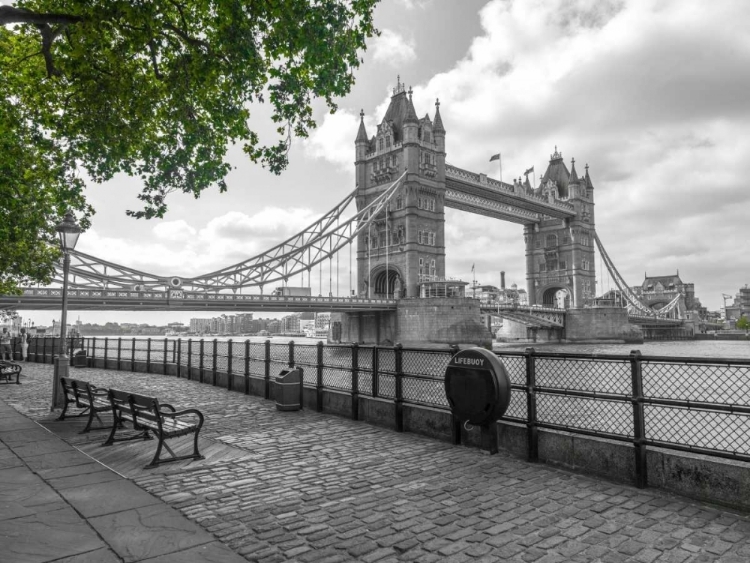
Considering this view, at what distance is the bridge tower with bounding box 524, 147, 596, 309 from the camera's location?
299 feet

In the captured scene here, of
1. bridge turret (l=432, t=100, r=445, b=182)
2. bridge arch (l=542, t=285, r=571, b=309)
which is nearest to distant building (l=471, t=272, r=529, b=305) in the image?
bridge arch (l=542, t=285, r=571, b=309)

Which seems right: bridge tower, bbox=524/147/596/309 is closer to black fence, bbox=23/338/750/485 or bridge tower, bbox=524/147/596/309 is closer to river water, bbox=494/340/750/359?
river water, bbox=494/340/750/359

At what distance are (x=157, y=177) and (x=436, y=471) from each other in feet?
23.4

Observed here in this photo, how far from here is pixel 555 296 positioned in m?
97.9

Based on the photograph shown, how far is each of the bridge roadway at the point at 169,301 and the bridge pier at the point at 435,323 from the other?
2.84m

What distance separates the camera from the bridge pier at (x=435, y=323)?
51.2m

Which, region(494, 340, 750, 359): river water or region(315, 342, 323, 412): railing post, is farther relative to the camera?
region(494, 340, 750, 359): river water

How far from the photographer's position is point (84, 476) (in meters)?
5.34

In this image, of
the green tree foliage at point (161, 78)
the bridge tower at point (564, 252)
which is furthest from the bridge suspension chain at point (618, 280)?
the green tree foliage at point (161, 78)

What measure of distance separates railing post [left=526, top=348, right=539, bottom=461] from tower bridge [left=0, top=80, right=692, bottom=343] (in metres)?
36.6

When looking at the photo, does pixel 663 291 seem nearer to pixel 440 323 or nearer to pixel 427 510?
pixel 440 323

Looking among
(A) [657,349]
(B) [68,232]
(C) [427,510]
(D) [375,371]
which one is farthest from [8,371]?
(A) [657,349]

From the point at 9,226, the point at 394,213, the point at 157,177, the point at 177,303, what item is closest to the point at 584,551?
the point at 157,177

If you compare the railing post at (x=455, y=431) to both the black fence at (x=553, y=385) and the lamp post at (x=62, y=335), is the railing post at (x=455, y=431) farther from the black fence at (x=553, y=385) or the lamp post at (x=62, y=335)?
the lamp post at (x=62, y=335)
